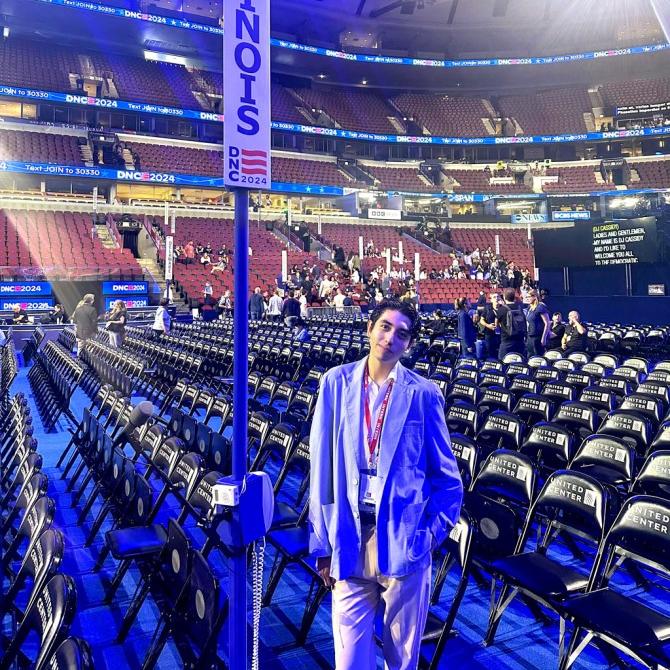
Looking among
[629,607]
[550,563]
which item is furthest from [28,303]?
[629,607]

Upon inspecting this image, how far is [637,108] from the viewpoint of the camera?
36.3 m

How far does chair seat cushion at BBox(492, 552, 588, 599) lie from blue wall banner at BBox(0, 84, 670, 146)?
26995 millimetres

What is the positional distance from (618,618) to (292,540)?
163cm

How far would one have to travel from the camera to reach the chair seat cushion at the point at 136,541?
3027mm

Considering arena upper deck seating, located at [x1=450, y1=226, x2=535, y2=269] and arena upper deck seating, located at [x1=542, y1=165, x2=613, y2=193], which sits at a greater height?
arena upper deck seating, located at [x1=542, y1=165, x2=613, y2=193]

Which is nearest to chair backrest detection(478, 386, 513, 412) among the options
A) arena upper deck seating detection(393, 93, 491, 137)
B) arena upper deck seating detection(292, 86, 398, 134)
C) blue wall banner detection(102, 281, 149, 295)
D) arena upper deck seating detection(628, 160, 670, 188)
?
blue wall banner detection(102, 281, 149, 295)

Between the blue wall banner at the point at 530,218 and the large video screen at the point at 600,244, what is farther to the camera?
the blue wall banner at the point at 530,218

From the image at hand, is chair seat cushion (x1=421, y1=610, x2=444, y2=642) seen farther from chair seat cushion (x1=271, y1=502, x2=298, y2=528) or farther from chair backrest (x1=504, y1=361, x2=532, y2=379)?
→ chair backrest (x1=504, y1=361, x2=532, y2=379)

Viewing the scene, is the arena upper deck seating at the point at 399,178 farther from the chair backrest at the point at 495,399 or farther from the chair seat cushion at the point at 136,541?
the chair seat cushion at the point at 136,541

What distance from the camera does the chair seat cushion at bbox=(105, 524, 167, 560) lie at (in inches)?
119

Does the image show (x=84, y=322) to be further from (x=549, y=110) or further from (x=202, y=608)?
(x=549, y=110)

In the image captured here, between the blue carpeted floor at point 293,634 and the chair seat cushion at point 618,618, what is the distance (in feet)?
1.44

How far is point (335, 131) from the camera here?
35.1m

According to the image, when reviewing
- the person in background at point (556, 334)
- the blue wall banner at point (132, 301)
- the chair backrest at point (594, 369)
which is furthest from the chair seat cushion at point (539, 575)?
the blue wall banner at point (132, 301)
